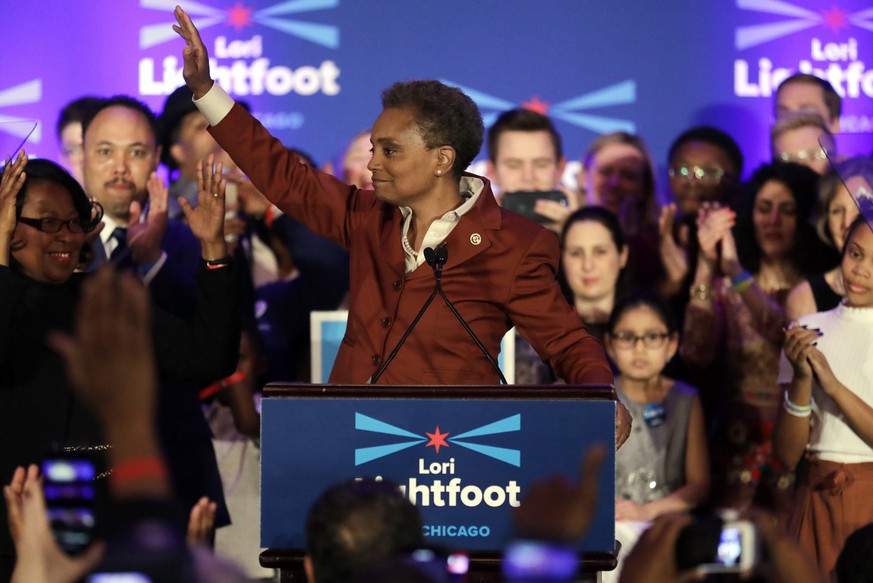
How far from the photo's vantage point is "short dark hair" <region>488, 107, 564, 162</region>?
5.92 meters

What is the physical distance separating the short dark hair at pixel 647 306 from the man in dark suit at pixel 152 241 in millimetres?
1617

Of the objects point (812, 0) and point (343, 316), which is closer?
point (343, 316)

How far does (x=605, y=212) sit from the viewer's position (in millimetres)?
5555

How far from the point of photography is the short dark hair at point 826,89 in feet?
19.2

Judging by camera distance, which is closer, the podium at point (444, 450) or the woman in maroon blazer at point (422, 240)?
the podium at point (444, 450)

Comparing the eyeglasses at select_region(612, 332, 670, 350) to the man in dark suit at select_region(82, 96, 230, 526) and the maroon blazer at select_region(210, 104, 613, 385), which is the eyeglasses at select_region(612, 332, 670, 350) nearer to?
the man in dark suit at select_region(82, 96, 230, 526)

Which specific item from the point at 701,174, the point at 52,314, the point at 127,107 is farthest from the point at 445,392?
the point at 701,174

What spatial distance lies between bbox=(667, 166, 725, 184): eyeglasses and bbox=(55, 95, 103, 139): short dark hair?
2543 mm

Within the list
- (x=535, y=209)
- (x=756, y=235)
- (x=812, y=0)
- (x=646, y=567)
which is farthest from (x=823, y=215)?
(x=646, y=567)

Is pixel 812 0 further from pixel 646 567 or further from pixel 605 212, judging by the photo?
pixel 646 567

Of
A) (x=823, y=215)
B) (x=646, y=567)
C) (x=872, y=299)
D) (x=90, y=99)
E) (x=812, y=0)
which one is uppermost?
(x=812, y=0)

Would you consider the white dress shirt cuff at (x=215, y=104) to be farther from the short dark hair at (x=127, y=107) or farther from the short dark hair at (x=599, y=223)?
the short dark hair at (x=599, y=223)

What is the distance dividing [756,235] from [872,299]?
1.03 metres

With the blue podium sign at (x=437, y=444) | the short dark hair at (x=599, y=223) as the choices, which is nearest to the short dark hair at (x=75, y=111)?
the short dark hair at (x=599, y=223)
